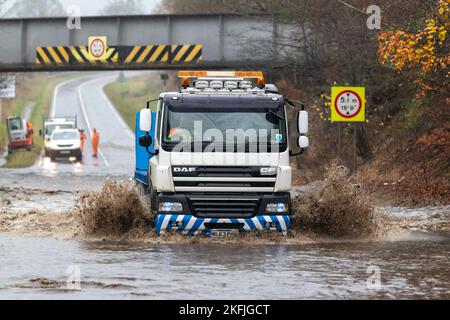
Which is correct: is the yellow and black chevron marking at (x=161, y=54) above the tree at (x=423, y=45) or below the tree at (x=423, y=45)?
above

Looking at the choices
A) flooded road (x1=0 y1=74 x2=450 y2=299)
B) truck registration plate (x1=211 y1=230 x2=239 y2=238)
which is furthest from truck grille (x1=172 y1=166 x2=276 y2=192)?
flooded road (x1=0 y1=74 x2=450 y2=299)

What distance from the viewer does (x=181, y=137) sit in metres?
18.2

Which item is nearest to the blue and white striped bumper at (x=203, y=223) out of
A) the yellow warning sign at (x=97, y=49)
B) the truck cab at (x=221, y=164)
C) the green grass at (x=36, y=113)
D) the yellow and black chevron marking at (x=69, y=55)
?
the truck cab at (x=221, y=164)

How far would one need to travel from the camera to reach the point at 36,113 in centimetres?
10200

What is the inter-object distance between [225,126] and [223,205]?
4.50 ft

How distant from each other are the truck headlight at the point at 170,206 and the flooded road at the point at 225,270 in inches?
24.4

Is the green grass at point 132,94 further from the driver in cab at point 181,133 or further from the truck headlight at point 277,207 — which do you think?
the truck headlight at point 277,207

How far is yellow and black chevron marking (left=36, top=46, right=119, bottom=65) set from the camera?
156 ft

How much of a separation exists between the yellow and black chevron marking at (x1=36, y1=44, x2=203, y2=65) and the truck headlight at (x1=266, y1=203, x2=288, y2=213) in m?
28.8

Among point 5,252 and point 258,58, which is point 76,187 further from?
point 5,252

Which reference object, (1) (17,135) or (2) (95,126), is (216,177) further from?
A: (2) (95,126)

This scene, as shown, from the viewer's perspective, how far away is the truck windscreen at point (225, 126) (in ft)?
59.4
